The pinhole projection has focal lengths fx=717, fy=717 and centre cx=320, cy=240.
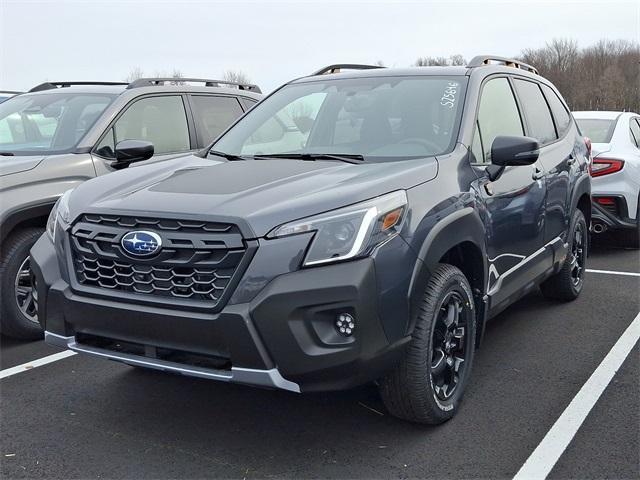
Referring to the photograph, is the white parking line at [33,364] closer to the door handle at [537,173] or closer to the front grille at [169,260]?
the front grille at [169,260]

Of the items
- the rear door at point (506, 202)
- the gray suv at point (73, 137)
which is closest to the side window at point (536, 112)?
the rear door at point (506, 202)

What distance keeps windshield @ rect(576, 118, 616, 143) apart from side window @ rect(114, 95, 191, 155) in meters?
A: 4.51

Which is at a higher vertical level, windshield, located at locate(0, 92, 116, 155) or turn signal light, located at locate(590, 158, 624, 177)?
windshield, located at locate(0, 92, 116, 155)

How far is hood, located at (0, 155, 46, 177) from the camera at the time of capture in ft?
15.6

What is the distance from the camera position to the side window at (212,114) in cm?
629

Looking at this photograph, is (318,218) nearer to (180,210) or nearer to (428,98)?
(180,210)

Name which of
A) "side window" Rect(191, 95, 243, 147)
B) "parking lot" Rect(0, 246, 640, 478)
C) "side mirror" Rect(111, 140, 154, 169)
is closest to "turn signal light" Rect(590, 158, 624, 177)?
"parking lot" Rect(0, 246, 640, 478)

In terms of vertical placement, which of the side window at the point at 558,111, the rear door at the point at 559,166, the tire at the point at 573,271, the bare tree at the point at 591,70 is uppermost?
the side window at the point at 558,111

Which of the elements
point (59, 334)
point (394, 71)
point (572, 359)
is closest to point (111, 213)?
point (59, 334)

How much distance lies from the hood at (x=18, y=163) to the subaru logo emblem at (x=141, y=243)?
6.80ft

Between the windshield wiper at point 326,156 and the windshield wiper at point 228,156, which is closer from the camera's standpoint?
the windshield wiper at point 326,156

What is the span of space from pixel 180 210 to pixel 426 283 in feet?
3.69

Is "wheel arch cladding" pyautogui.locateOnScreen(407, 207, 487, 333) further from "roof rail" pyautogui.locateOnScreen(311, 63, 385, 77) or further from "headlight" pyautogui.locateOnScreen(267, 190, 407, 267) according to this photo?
"roof rail" pyautogui.locateOnScreen(311, 63, 385, 77)

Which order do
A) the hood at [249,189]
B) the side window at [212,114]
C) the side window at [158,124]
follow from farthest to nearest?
the side window at [212,114]
the side window at [158,124]
the hood at [249,189]
